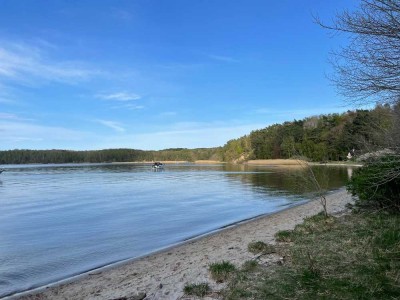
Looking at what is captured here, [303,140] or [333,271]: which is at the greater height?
[303,140]

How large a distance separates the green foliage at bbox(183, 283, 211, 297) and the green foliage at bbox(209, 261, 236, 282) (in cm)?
47

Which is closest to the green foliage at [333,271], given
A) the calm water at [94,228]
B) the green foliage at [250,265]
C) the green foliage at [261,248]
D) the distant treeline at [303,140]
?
the green foliage at [250,265]

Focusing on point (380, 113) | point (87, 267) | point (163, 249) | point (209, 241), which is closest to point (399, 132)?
point (380, 113)

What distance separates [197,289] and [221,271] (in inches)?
38.1

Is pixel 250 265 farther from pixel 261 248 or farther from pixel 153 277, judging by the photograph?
pixel 153 277

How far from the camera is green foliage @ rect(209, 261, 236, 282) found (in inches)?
291


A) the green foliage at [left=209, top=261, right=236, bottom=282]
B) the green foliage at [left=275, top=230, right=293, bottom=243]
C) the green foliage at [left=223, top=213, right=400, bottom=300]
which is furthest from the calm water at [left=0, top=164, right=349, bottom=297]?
the green foliage at [left=223, top=213, right=400, bottom=300]

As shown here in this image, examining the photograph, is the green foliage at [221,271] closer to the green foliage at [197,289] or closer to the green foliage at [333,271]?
the green foliage at [333,271]

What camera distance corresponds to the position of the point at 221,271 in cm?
764

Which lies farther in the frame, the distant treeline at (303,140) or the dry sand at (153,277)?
the distant treeline at (303,140)

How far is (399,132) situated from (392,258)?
337cm


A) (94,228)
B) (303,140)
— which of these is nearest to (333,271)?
(94,228)

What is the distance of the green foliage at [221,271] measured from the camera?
24.3 feet

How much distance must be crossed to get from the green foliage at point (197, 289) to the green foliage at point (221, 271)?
473 mm
